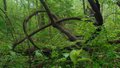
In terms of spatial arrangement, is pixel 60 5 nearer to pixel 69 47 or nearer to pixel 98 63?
pixel 69 47

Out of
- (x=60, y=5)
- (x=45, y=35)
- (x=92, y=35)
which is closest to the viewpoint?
(x=92, y=35)

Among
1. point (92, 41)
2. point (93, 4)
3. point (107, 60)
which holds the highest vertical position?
point (93, 4)

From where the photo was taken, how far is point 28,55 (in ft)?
15.8

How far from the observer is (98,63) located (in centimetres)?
330

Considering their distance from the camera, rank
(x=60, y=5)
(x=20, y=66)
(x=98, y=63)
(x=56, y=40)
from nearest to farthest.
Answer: (x=98, y=63), (x=20, y=66), (x=56, y=40), (x=60, y=5)

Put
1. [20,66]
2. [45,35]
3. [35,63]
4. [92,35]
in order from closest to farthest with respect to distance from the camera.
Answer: [92,35] → [20,66] → [35,63] → [45,35]

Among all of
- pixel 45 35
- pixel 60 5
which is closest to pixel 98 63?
pixel 45 35

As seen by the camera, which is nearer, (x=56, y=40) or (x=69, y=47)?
(x=69, y=47)

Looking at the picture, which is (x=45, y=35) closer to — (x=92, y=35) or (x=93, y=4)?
(x=93, y=4)

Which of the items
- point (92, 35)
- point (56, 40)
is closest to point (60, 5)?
point (56, 40)

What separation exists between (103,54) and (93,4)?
106 cm

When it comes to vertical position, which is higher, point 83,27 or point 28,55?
point 83,27

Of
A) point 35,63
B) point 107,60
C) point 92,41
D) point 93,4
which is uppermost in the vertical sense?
point 93,4

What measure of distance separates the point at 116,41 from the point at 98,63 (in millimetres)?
1113
